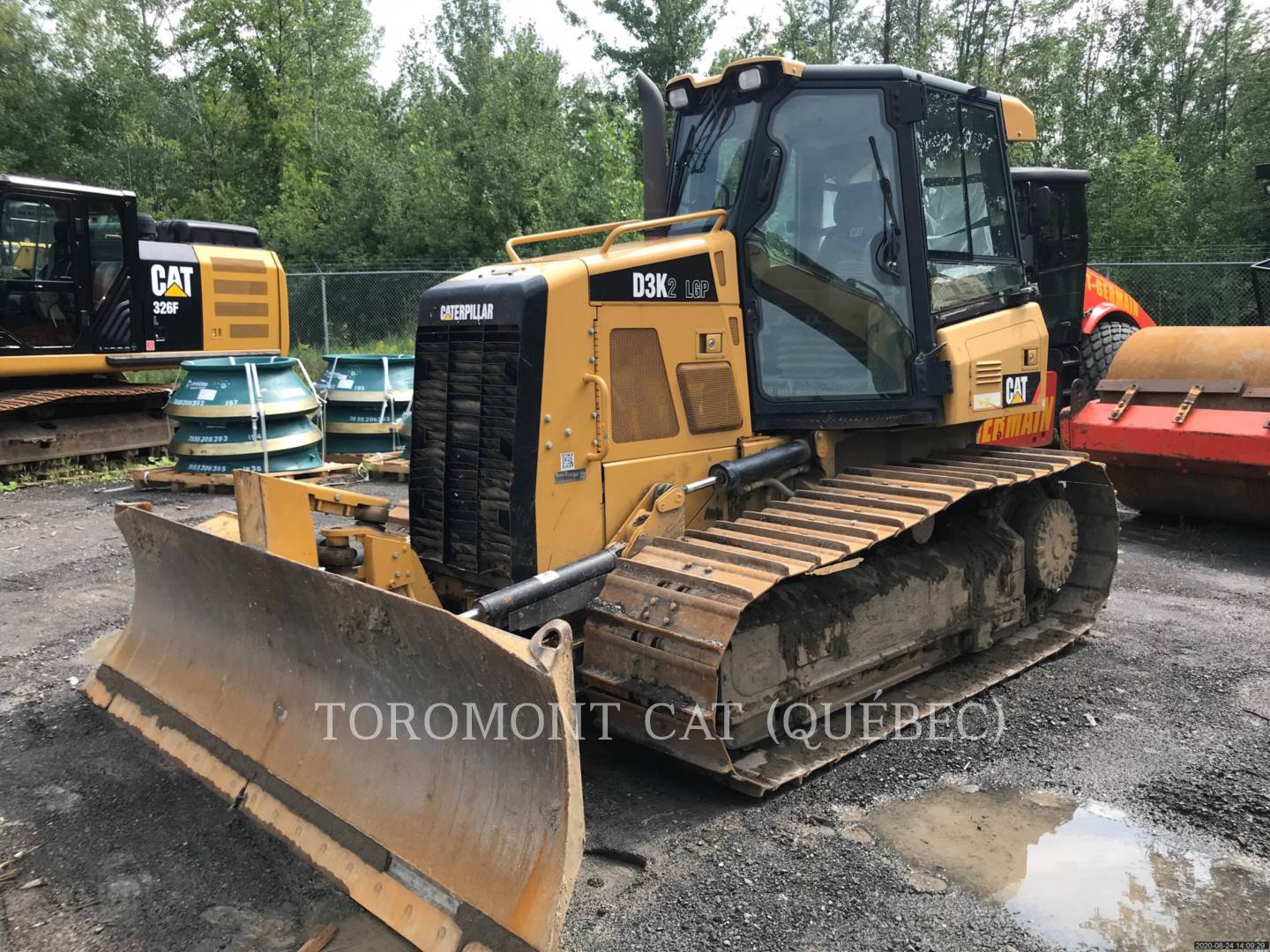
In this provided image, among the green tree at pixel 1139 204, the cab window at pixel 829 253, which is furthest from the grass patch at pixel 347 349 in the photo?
the cab window at pixel 829 253

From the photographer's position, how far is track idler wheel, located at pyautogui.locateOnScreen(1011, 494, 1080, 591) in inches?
216

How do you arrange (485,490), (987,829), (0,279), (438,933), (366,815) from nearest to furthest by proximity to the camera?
(438,933) < (366,815) < (987,829) < (485,490) < (0,279)

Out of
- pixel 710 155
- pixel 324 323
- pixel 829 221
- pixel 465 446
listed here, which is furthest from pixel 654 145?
pixel 324 323

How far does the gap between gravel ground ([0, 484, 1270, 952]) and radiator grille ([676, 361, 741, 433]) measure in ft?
4.92

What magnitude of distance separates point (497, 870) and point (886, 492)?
2563mm

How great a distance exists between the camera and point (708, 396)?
461cm

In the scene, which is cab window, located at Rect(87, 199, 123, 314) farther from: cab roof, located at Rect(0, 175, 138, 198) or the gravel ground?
the gravel ground

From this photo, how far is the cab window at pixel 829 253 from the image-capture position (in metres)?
4.67

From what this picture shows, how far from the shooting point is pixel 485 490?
423 cm

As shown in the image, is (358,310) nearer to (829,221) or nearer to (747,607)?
(829,221)

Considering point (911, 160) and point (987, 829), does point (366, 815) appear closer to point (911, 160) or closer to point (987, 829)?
point (987, 829)

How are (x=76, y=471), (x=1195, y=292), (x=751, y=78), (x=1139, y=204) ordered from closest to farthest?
(x=751, y=78)
(x=76, y=471)
(x=1195, y=292)
(x=1139, y=204)

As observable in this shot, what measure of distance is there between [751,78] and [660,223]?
81cm

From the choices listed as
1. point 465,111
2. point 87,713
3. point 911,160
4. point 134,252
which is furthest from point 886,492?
point 465,111
